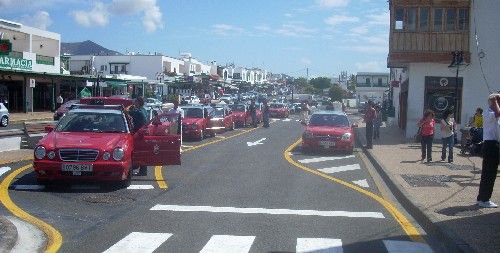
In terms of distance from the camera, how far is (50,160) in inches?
475

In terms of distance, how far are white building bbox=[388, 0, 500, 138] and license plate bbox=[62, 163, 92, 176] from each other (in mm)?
20286

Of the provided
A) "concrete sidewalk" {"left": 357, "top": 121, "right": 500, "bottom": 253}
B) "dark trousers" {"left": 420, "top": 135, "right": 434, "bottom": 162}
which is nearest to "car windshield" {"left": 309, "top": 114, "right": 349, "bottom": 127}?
"concrete sidewalk" {"left": 357, "top": 121, "right": 500, "bottom": 253}

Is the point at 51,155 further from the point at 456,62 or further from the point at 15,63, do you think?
the point at 15,63

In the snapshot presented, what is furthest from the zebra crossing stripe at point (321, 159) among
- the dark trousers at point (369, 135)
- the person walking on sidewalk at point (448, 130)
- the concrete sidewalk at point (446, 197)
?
the person walking on sidewalk at point (448, 130)

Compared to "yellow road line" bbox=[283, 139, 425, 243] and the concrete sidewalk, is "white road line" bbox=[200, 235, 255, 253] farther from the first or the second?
the concrete sidewalk

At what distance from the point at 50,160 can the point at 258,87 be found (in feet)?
424

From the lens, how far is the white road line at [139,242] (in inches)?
306

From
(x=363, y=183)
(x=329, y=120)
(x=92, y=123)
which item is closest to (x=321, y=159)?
(x=329, y=120)

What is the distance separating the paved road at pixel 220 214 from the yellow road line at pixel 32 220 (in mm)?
114

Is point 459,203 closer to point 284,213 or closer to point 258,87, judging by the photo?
point 284,213

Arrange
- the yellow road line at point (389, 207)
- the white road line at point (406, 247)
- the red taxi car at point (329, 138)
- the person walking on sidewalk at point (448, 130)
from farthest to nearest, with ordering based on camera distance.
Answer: the red taxi car at point (329, 138) → the person walking on sidewalk at point (448, 130) → the yellow road line at point (389, 207) → the white road line at point (406, 247)

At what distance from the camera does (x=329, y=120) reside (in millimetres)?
24391

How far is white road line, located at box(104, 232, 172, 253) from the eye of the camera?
778 cm

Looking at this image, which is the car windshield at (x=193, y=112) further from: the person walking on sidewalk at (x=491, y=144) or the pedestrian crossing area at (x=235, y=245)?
the pedestrian crossing area at (x=235, y=245)
